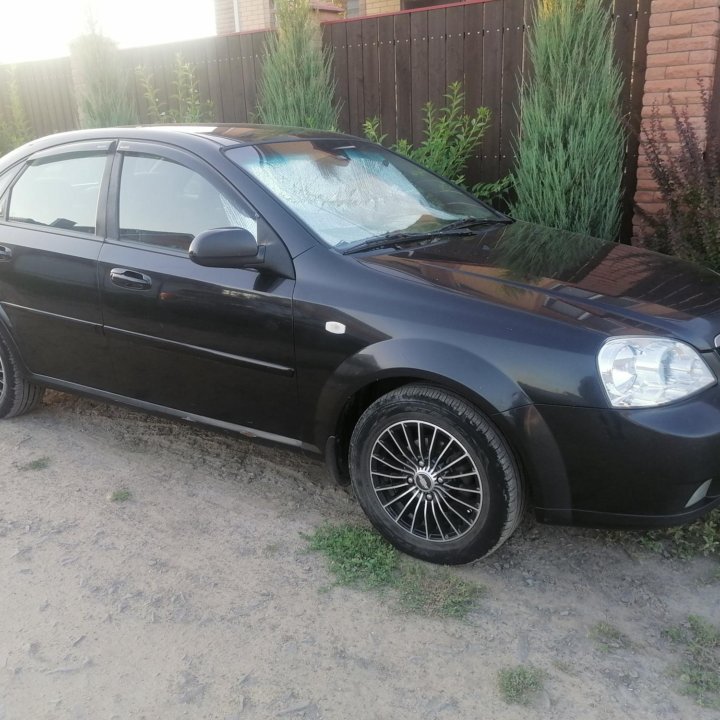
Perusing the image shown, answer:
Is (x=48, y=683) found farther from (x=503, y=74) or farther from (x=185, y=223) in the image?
(x=503, y=74)

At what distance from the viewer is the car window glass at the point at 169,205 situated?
10.7 ft

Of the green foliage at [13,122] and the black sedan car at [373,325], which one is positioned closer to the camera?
the black sedan car at [373,325]

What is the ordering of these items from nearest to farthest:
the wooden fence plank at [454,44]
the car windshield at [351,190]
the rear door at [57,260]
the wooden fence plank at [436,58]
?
1. the car windshield at [351,190]
2. the rear door at [57,260]
3. the wooden fence plank at [454,44]
4. the wooden fence plank at [436,58]

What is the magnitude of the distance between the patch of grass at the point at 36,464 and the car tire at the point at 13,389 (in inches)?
20.8

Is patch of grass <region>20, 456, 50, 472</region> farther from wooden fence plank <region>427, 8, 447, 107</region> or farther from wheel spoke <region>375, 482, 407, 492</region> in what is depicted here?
wooden fence plank <region>427, 8, 447, 107</region>

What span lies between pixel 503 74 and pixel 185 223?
4105 millimetres

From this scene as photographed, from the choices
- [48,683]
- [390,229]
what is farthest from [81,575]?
[390,229]

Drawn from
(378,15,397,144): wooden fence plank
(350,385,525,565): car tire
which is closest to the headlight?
(350,385,525,565): car tire

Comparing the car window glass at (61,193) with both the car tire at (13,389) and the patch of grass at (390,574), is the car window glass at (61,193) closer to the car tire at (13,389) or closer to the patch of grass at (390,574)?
the car tire at (13,389)

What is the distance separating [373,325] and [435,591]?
3.47ft

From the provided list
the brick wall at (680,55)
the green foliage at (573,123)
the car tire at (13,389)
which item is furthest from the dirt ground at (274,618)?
the brick wall at (680,55)

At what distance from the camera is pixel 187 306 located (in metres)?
3.27

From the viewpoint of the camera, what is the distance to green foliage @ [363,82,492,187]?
655 cm

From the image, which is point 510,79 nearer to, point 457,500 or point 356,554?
point 457,500
